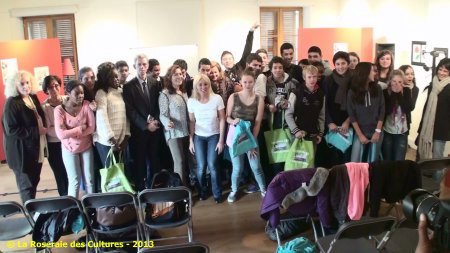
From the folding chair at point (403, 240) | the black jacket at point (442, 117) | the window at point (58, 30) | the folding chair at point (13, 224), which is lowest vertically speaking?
the folding chair at point (403, 240)

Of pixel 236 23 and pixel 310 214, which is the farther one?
pixel 236 23

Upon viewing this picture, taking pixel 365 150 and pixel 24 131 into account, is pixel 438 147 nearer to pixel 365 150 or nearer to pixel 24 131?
pixel 365 150

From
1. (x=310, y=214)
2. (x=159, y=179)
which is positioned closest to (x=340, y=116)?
(x=310, y=214)

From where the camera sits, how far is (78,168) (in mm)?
3807

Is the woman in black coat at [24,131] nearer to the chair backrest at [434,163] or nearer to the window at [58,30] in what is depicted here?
the chair backrest at [434,163]

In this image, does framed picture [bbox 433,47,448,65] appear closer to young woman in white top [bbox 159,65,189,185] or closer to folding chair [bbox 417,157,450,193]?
folding chair [bbox 417,157,450,193]

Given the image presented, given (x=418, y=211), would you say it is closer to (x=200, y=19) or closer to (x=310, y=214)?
(x=310, y=214)

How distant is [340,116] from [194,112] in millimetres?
1513

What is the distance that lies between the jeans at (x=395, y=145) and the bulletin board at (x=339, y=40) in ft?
10.7

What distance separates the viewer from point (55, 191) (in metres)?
4.92

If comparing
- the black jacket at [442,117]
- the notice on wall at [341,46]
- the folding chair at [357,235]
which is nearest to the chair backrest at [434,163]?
the folding chair at [357,235]

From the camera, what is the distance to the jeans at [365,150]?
4184mm

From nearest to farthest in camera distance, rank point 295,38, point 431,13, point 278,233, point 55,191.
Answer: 1. point 278,233
2. point 55,191
3. point 431,13
4. point 295,38

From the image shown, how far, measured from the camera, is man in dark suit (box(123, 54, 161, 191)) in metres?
4.00
